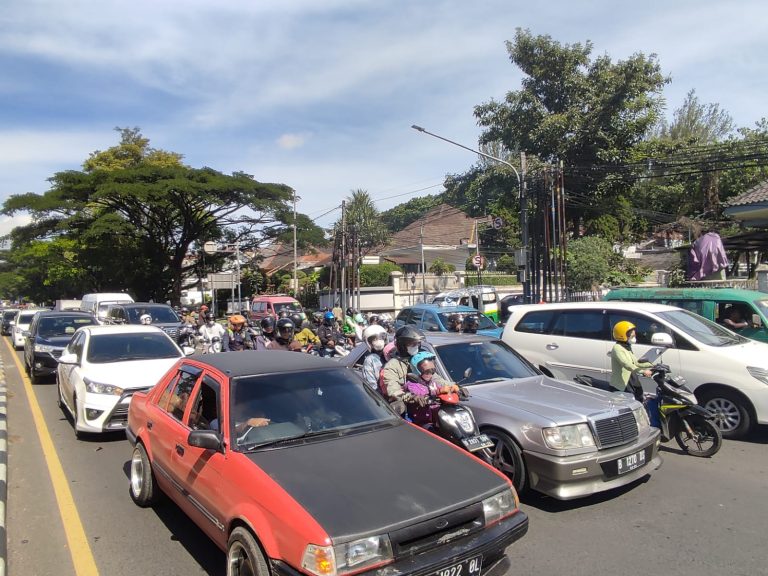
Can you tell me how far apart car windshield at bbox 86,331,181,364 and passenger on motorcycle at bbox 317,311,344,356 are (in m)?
2.71

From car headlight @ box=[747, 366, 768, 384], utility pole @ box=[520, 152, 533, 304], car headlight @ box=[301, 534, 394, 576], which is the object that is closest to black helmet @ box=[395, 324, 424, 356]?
car headlight @ box=[301, 534, 394, 576]

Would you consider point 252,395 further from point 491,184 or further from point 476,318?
point 491,184

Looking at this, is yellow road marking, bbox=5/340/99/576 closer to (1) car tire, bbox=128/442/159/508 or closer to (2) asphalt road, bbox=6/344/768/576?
(2) asphalt road, bbox=6/344/768/576

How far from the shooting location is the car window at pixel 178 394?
459cm

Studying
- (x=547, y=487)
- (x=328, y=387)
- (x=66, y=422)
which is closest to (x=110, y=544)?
(x=328, y=387)

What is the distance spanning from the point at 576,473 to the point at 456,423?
1.06m

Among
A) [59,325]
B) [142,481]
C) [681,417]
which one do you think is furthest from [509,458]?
[59,325]

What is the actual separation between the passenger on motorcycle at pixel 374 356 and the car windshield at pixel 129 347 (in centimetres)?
383

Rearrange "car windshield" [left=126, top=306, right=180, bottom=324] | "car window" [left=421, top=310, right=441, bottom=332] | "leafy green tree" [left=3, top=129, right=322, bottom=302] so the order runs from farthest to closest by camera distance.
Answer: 1. "leafy green tree" [left=3, top=129, right=322, bottom=302]
2. "car windshield" [left=126, top=306, right=180, bottom=324]
3. "car window" [left=421, top=310, right=441, bottom=332]

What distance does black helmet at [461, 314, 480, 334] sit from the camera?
44.9ft

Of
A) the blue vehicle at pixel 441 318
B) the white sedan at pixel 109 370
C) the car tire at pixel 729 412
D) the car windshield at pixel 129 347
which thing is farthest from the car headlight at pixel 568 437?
the blue vehicle at pixel 441 318

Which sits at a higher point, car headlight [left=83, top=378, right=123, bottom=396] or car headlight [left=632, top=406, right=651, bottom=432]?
car headlight [left=83, top=378, right=123, bottom=396]

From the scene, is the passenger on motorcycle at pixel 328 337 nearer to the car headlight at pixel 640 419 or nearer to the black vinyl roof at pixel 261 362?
the black vinyl roof at pixel 261 362

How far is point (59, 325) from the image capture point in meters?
14.4
